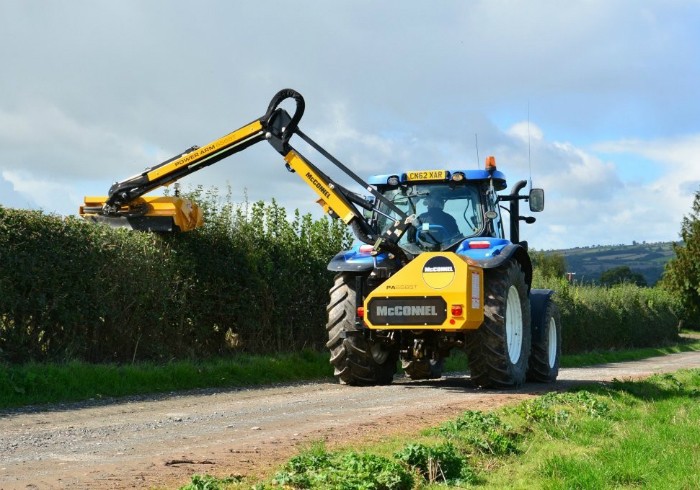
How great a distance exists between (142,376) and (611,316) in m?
31.7

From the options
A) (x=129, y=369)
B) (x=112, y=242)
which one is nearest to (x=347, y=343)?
(x=129, y=369)

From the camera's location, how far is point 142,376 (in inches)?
501

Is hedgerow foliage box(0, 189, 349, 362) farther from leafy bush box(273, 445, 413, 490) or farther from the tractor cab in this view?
leafy bush box(273, 445, 413, 490)

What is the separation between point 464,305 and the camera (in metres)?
11.6

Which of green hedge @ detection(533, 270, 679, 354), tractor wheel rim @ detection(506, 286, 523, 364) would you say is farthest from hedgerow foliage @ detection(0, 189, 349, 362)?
green hedge @ detection(533, 270, 679, 354)

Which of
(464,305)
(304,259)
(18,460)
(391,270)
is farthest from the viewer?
(304,259)

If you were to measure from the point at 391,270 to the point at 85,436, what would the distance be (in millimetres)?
5725

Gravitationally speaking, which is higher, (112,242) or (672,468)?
(112,242)

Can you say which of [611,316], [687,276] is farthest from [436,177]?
[687,276]

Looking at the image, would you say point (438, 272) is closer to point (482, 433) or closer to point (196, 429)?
point (482, 433)

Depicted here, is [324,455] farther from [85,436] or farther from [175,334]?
[175,334]

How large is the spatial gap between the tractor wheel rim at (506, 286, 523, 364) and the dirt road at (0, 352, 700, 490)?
63cm

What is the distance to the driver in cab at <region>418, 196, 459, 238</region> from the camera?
43.2 feet

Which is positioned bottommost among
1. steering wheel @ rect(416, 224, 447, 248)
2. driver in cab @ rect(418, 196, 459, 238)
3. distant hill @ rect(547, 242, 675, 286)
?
steering wheel @ rect(416, 224, 447, 248)
